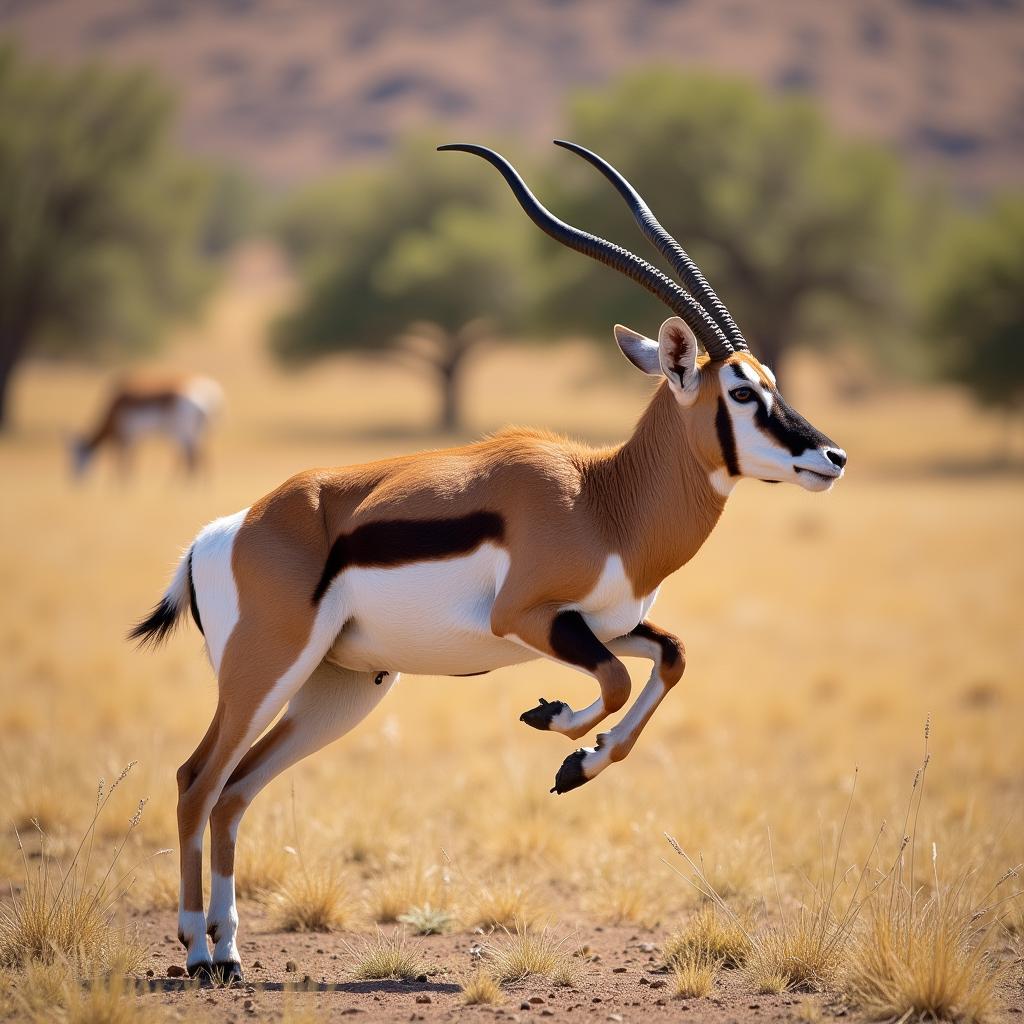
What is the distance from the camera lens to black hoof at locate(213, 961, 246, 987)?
572 cm

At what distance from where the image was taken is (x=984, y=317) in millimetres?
42875

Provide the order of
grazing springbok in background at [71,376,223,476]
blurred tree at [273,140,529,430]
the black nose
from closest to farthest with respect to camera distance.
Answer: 1. the black nose
2. grazing springbok in background at [71,376,223,476]
3. blurred tree at [273,140,529,430]

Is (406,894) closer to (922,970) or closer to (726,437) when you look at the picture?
(922,970)

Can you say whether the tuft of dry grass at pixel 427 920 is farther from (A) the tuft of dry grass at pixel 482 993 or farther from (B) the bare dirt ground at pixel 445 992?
(A) the tuft of dry grass at pixel 482 993

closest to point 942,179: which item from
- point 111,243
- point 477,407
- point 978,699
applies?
point 477,407

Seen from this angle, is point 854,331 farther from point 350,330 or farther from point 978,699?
point 978,699

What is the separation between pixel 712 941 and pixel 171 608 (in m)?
2.88

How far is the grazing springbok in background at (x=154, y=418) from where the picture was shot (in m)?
34.2

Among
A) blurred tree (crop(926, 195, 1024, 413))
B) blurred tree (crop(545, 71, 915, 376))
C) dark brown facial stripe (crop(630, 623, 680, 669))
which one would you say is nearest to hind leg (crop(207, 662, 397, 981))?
dark brown facial stripe (crop(630, 623, 680, 669))

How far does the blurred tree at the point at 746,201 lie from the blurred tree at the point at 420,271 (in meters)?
6.23

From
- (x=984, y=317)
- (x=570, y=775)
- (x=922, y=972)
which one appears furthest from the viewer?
(x=984, y=317)

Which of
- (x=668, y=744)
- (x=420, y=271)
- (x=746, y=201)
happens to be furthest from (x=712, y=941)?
(x=420, y=271)

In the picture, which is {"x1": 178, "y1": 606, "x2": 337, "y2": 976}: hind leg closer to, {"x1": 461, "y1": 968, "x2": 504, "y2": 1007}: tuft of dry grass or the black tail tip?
the black tail tip

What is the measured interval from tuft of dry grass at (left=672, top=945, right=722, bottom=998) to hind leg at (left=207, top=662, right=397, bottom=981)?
1.78 m
